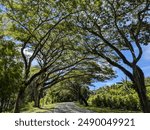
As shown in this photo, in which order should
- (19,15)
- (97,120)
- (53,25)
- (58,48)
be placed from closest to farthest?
1. (97,120)
2. (19,15)
3. (53,25)
4. (58,48)

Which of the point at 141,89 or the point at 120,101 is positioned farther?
the point at 120,101

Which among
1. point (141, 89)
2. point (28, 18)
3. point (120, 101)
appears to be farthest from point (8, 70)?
point (120, 101)

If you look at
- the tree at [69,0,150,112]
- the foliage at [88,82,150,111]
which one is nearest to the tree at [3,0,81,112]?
the tree at [69,0,150,112]

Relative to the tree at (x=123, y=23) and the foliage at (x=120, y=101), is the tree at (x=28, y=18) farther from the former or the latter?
the foliage at (x=120, y=101)

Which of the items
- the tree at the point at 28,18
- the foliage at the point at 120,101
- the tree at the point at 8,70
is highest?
the tree at the point at 28,18

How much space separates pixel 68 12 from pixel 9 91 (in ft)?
24.1

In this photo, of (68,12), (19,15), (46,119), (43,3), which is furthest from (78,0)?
(46,119)

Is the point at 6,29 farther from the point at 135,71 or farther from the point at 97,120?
the point at 97,120

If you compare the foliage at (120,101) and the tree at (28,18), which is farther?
the foliage at (120,101)

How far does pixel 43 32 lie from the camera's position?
30969 mm

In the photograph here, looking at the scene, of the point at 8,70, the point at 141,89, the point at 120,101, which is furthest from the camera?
the point at 120,101

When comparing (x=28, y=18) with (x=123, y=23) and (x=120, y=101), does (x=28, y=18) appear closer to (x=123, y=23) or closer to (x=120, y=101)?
(x=123, y=23)

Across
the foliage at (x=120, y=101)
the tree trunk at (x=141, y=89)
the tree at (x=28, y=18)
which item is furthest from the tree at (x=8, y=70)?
the foliage at (x=120, y=101)

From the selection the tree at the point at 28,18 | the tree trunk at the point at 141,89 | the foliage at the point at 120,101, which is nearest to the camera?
the tree trunk at the point at 141,89
